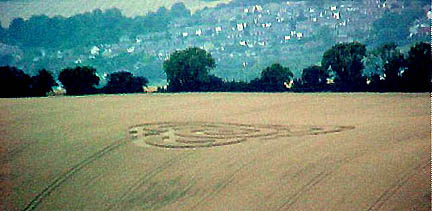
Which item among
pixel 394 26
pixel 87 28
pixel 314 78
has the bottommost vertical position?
pixel 314 78

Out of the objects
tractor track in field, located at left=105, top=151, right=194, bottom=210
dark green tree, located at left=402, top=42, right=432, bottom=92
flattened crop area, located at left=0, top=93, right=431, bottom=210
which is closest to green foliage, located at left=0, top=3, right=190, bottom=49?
flattened crop area, located at left=0, top=93, right=431, bottom=210

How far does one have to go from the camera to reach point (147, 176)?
1126cm

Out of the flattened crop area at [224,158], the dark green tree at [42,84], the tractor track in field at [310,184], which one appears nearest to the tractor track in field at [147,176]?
the flattened crop area at [224,158]

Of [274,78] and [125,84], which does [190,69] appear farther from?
[274,78]

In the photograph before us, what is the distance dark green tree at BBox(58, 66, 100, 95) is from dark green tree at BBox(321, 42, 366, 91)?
12.6 meters

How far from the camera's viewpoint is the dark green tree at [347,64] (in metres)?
21.3

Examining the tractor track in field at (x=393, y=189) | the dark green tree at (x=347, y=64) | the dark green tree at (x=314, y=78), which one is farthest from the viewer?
the dark green tree at (x=314, y=78)

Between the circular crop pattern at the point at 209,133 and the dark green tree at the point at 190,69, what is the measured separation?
996 cm

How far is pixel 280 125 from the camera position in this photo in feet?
47.8

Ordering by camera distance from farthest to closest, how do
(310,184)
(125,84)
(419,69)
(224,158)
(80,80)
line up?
(125,84) → (80,80) → (419,69) → (224,158) → (310,184)

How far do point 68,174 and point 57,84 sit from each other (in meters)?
15.2

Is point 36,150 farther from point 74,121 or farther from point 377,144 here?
point 377,144

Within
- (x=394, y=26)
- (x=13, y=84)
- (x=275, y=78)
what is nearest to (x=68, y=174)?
(x=275, y=78)

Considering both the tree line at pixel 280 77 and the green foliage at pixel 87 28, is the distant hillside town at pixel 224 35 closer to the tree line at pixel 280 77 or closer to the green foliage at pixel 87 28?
the green foliage at pixel 87 28
